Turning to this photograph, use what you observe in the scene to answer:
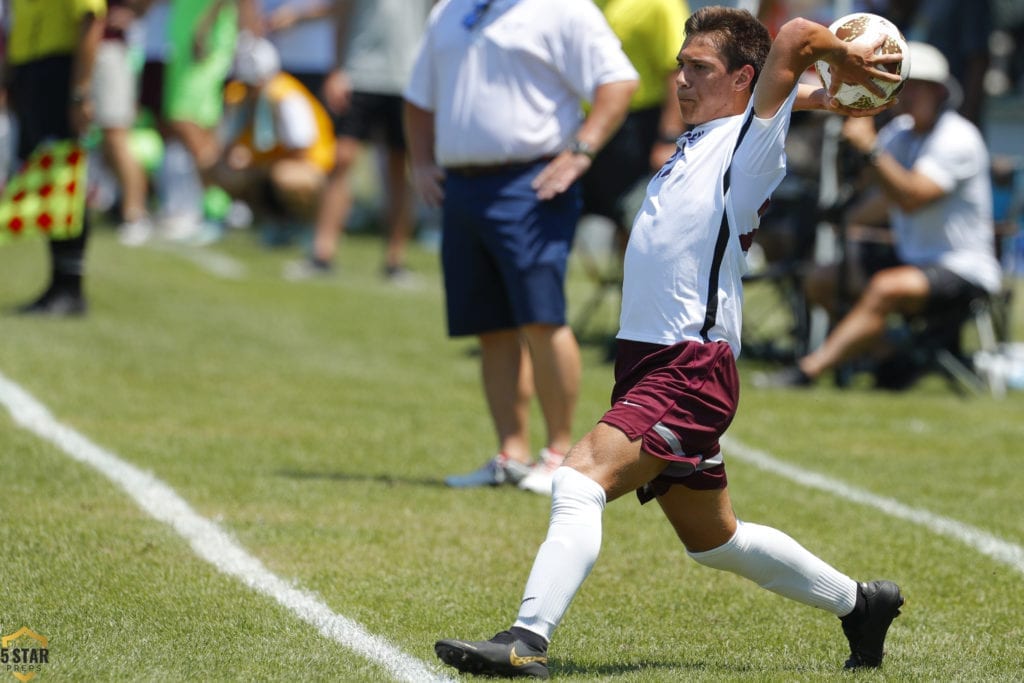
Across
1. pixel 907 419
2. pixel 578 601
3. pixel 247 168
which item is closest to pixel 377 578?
pixel 578 601

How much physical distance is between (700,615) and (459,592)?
734 millimetres

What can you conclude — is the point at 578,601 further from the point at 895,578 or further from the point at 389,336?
the point at 389,336

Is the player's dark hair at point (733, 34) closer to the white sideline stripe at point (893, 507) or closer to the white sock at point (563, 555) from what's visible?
the white sock at point (563, 555)

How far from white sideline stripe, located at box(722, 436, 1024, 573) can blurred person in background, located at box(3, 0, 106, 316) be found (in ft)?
14.8

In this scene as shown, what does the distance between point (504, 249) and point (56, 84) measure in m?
Answer: 4.71

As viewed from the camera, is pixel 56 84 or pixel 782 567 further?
pixel 56 84

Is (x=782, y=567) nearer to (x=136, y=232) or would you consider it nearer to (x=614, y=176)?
(x=614, y=176)

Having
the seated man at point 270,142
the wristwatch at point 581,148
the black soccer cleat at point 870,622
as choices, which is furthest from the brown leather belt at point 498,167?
the seated man at point 270,142

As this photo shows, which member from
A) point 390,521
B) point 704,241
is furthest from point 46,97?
point 704,241

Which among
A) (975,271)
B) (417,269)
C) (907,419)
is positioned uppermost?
(975,271)

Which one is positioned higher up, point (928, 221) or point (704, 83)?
point (704, 83)

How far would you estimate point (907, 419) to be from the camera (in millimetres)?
8555

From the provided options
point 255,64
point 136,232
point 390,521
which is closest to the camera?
point 390,521

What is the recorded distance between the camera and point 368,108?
503 inches
